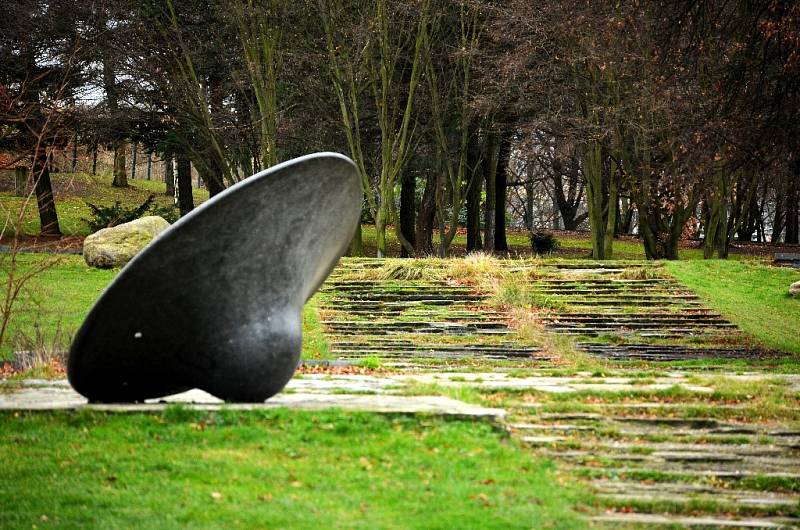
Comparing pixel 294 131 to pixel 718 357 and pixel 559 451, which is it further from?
pixel 559 451

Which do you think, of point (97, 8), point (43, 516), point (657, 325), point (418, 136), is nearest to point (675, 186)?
point (657, 325)

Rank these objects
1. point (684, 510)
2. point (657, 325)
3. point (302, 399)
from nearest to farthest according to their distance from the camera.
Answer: point (684, 510) < point (302, 399) < point (657, 325)

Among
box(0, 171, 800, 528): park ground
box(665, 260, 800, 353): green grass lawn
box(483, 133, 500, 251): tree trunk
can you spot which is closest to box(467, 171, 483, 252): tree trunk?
box(483, 133, 500, 251): tree trunk

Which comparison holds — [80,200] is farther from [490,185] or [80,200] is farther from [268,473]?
[268,473]

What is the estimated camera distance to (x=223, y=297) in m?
7.42

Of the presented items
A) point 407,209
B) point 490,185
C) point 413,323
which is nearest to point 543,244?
point 490,185

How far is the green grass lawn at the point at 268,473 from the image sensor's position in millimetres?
5887

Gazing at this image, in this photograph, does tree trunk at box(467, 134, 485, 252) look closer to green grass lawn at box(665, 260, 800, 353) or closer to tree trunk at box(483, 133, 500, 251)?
tree trunk at box(483, 133, 500, 251)

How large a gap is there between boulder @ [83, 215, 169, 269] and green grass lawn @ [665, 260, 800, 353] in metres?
11.2

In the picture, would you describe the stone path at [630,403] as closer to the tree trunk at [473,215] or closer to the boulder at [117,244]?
the boulder at [117,244]

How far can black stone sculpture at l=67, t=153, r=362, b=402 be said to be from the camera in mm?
7152

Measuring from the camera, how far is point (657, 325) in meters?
17.6

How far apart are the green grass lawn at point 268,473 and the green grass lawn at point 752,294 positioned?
10148 mm

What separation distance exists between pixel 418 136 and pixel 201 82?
5978 millimetres
